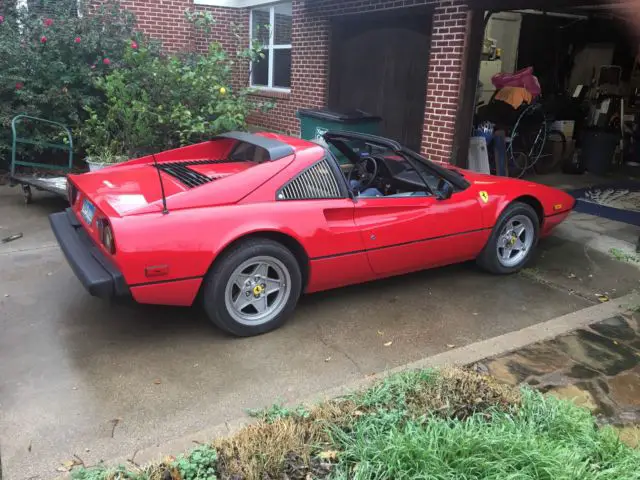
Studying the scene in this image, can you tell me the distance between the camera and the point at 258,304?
3.71 metres

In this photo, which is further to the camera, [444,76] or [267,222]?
[444,76]

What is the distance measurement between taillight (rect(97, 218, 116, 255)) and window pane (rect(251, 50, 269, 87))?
31.0ft

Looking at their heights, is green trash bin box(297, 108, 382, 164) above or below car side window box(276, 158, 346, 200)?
above

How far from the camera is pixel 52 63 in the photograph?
7895 mm

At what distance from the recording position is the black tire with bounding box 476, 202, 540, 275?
15.8 feet

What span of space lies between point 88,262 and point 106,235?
0.25 metres

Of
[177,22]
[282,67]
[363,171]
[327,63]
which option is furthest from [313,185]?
[177,22]

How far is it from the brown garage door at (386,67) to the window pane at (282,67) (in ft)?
7.21

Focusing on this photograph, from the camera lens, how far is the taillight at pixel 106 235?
3198mm

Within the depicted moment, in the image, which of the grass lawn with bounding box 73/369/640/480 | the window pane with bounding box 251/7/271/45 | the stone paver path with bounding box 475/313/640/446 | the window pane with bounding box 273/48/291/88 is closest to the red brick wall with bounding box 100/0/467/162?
the window pane with bounding box 251/7/271/45

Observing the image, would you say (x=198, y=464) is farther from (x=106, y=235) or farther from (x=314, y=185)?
(x=314, y=185)

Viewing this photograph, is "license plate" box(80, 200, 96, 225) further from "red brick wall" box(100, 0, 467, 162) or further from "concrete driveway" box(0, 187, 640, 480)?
"red brick wall" box(100, 0, 467, 162)

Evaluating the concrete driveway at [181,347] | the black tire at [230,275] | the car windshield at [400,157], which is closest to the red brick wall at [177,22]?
the car windshield at [400,157]

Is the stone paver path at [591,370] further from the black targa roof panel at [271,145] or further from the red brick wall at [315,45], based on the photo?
the red brick wall at [315,45]
